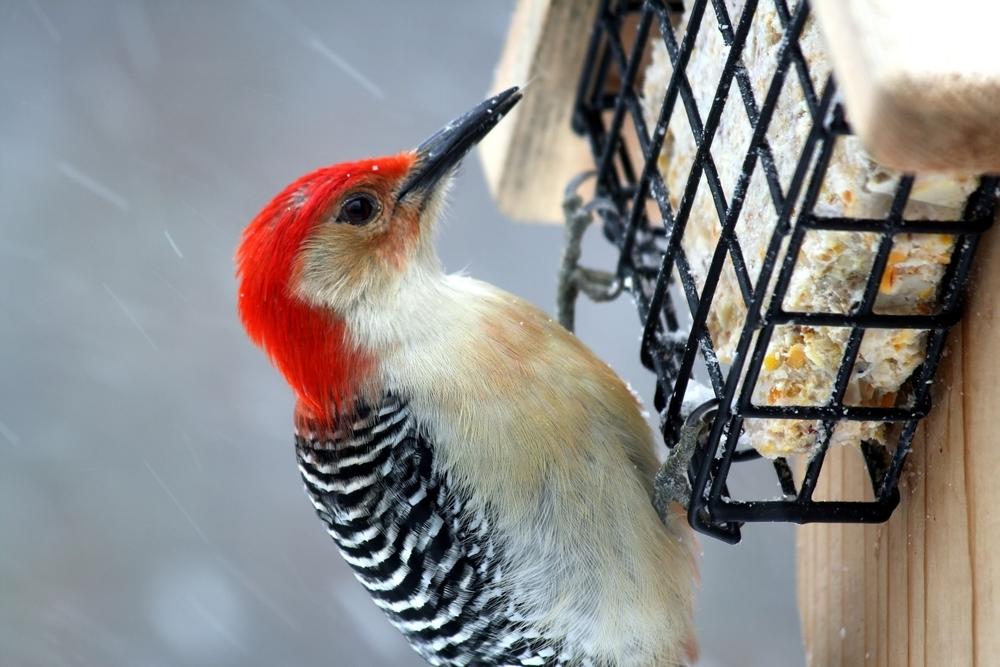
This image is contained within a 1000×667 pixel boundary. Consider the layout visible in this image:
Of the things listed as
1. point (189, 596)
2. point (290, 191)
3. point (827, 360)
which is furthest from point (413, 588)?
point (189, 596)

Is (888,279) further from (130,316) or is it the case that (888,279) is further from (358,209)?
(130,316)

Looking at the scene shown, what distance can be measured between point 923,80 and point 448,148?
1790 mm

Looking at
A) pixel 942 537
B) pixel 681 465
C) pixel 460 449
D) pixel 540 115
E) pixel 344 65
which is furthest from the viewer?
pixel 344 65

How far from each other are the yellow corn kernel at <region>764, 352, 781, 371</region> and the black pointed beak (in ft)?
3.56

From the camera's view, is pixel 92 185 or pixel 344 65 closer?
pixel 92 185

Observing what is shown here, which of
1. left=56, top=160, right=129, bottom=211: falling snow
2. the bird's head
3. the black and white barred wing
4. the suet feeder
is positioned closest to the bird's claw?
the suet feeder

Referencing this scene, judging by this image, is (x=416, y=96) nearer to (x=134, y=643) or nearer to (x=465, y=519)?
(x=134, y=643)

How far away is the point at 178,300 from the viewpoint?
6.54 meters

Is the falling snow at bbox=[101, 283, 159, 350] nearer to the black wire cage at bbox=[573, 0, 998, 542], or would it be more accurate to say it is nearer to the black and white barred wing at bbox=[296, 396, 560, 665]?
the black and white barred wing at bbox=[296, 396, 560, 665]

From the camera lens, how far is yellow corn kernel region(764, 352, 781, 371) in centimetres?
214

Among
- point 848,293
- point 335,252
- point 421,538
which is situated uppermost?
point 335,252

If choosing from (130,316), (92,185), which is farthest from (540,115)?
(92,185)

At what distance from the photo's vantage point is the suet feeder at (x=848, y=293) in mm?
1398

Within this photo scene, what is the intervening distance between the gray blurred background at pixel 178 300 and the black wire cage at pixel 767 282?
343cm
